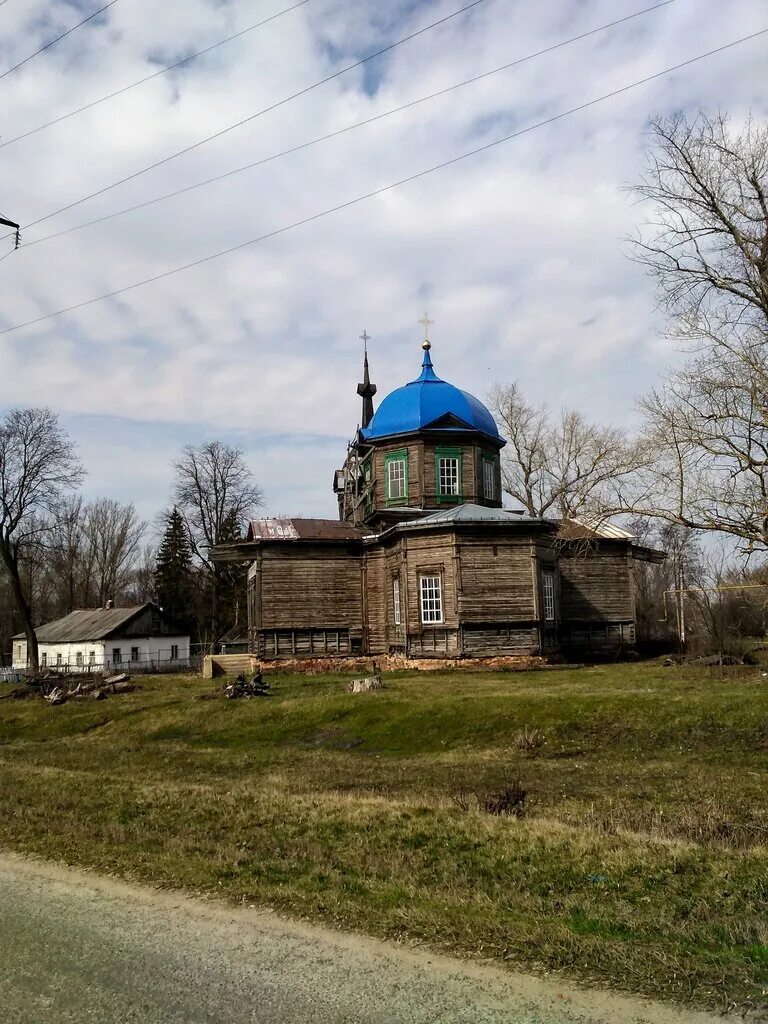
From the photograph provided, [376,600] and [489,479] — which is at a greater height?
[489,479]

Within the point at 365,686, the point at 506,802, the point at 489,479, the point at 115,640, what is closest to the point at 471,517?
the point at 489,479

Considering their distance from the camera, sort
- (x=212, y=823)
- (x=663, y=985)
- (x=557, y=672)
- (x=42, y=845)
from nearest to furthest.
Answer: (x=663, y=985)
(x=42, y=845)
(x=212, y=823)
(x=557, y=672)

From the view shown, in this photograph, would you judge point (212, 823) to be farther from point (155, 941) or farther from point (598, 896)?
point (598, 896)

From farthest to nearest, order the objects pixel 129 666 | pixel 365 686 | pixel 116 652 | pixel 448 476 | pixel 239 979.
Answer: pixel 116 652
pixel 129 666
pixel 448 476
pixel 365 686
pixel 239 979

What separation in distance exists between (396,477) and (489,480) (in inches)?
164

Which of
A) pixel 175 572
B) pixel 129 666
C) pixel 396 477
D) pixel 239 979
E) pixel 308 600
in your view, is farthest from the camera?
pixel 175 572

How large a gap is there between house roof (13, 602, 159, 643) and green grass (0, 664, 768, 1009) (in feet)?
104

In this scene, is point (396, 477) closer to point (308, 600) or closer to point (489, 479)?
point (489, 479)

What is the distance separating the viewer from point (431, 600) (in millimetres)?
29234

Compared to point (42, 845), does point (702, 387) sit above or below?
above

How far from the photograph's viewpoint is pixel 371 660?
32219 millimetres

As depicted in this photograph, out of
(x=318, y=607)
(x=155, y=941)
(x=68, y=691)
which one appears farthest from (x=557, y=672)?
(x=155, y=941)

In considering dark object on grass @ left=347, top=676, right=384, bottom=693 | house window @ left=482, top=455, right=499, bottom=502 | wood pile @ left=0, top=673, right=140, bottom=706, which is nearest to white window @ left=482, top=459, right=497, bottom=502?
house window @ left=482, top=455, right=499, bottom=502

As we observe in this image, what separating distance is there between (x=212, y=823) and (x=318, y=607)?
75.5ft
